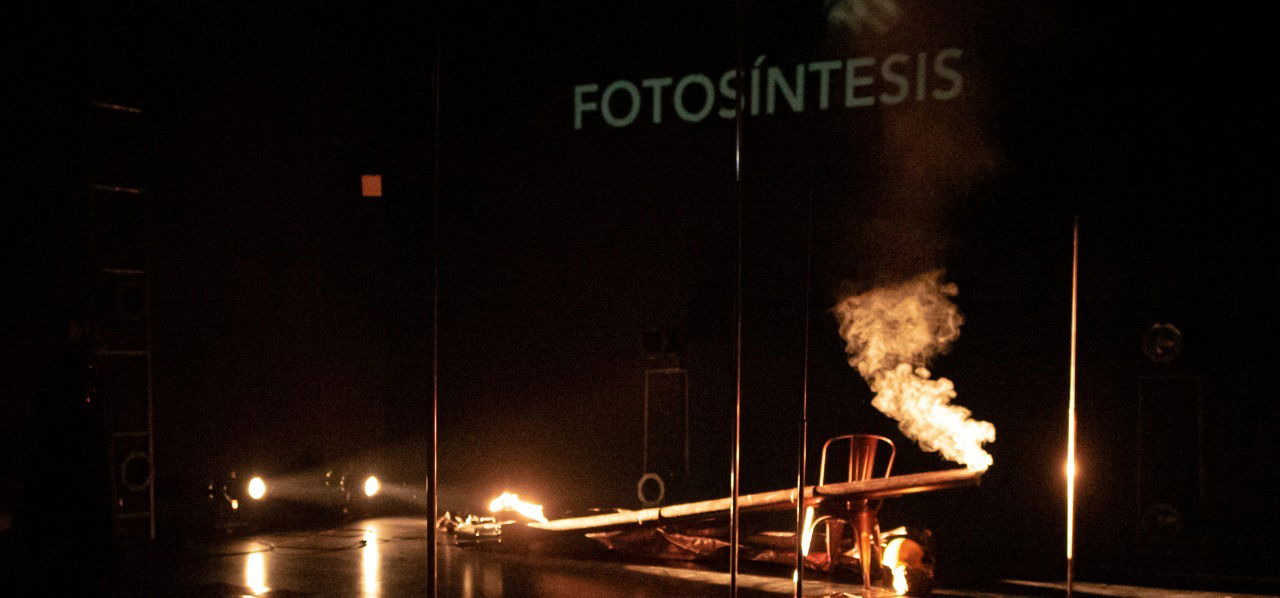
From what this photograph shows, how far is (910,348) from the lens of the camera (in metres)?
9.30

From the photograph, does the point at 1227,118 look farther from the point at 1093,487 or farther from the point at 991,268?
the point at 1093,487

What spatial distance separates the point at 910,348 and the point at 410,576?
13.7 feet

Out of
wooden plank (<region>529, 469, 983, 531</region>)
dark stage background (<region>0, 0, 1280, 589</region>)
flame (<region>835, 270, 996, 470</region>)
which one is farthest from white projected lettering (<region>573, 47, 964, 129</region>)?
wooden plank (<region>529, 469, 983, 531</region>)

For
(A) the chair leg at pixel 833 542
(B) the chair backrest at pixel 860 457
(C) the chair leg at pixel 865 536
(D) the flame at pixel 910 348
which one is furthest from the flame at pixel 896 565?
(D) the flame at pixel 910 348

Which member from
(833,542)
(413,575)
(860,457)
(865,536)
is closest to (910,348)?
(860,457)

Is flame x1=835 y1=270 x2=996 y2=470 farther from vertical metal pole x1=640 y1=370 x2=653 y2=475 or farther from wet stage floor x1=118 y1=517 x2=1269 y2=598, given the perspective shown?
vertical metal pole x1=640 y1=370 x2=653 y2=475

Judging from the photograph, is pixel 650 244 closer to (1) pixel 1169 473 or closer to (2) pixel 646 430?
(2) pixel 646 430

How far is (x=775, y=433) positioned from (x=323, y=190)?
4989 mm

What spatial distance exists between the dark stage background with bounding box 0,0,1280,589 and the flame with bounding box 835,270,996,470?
148mm

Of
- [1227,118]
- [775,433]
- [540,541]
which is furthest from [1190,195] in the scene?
[540,541]

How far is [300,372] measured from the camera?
11.4 meters

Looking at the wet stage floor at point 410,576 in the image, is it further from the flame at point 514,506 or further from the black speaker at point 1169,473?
the black speaker at point 1169,473

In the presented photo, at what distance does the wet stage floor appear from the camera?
720 centimetres

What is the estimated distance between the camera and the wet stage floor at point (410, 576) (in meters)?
7.20
